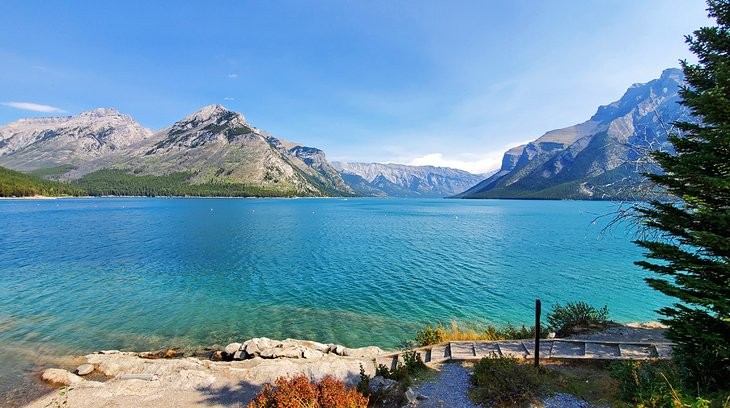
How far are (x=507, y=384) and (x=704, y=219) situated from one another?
29.1 ft

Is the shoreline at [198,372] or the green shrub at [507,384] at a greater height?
the green shrub at [507,384]

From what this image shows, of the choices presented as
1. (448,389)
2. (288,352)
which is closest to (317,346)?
(288,352)

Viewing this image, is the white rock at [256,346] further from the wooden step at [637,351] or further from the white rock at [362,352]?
the wooden step at [637,351]

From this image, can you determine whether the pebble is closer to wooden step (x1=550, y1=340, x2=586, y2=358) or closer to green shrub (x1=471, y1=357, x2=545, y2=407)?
green shrub (x1=471, y1=357, x2=545, y2=407)

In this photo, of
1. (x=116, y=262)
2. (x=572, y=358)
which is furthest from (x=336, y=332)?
(x=116, y=262)

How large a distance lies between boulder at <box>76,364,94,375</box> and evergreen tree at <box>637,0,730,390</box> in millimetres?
29755

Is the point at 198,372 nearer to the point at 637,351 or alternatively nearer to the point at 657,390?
the point at 657,390

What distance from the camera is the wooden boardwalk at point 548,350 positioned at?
14.6m

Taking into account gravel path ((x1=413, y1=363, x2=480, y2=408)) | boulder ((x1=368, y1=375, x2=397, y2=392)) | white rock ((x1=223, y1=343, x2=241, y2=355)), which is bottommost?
white rock ((x1=223, y1=343, x2=241, y2=355))

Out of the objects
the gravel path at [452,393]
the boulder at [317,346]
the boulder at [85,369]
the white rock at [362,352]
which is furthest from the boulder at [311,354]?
the boulder at [85,369]

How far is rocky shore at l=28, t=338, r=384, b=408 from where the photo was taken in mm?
15758

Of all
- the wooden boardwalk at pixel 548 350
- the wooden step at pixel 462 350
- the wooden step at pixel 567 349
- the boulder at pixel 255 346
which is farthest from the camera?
the boulder at pixel 255 346

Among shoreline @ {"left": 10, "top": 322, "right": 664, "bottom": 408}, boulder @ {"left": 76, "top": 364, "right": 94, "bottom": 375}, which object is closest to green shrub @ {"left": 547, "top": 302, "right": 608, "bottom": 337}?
shoreline @ {"left": 10, "top": 322, "right": 664, "bottom": 408}

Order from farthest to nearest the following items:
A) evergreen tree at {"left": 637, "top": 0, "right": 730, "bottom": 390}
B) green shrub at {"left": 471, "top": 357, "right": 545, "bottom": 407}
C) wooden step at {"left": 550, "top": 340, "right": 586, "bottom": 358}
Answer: wooden step at {"left": 550, "top": 340, "right": 586, "bottom": 358}
green shrub at {"left": 471, "top": 357, "right": 545, "bottom": 407}
evergreen tree at {"left": 637, "top": 0, "right": 730, "bottom": 390}
